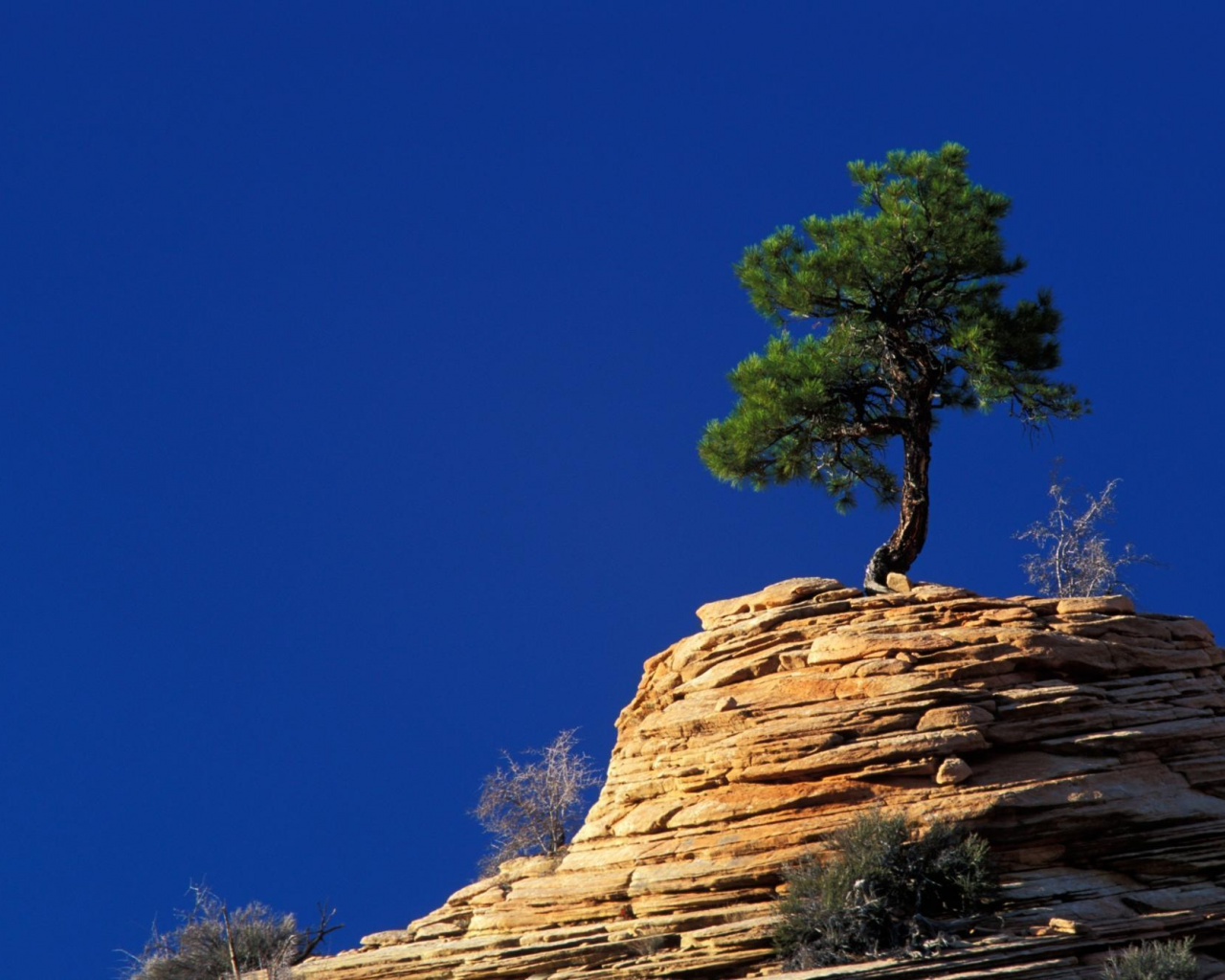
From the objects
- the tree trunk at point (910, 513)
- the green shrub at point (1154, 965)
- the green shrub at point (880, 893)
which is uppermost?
the tree trunk at point (910, 513)

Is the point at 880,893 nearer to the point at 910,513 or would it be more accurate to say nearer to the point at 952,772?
the point at 952,772

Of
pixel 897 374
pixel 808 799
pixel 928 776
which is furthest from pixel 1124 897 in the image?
pixel 897 374

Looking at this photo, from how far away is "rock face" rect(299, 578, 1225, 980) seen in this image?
627 inches

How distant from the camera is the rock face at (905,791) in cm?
1593

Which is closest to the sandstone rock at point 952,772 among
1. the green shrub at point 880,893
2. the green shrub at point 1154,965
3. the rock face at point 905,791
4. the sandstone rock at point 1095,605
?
the rock face at point 905,791

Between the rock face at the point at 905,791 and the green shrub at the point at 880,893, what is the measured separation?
15.1 inches

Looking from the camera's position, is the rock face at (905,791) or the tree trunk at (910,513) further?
the tree trunk at (910,513)

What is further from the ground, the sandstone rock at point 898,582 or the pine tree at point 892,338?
the pine tree at point 892,338

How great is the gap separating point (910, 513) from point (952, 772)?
20.8ft

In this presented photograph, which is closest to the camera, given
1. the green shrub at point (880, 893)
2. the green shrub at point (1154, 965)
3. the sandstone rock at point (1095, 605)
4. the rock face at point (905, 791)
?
the green shrub at point (1154, 965)

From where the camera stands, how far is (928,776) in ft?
55.7

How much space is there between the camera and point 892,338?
23.0 m

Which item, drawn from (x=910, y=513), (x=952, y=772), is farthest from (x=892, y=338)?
(x=952, y=772)

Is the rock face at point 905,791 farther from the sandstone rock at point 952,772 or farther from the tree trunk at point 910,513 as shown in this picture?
the tree trunk at point 910,513
